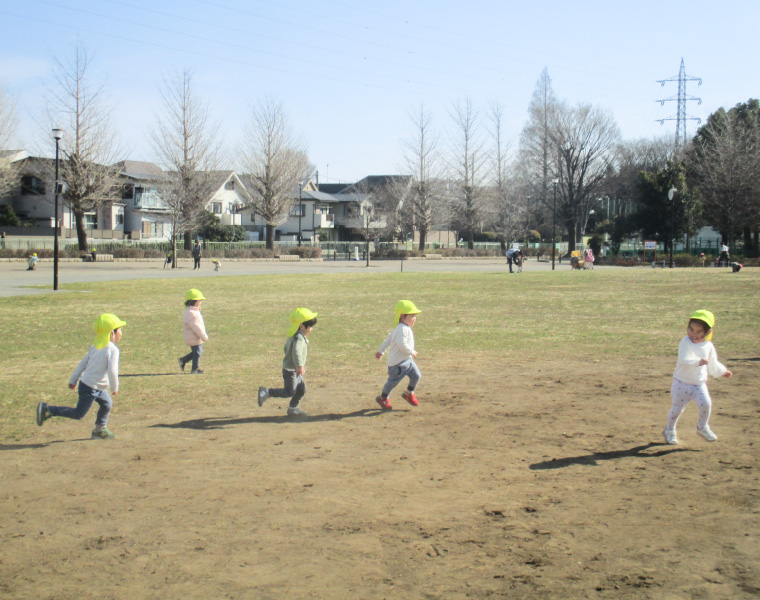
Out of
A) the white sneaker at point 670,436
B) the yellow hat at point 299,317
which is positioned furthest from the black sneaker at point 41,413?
the white sneaker at point 670,436

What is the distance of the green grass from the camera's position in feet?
35.6

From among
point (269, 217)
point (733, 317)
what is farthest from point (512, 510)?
point (269, 217)

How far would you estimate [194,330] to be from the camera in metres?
11.3

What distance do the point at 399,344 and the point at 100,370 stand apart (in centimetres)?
346

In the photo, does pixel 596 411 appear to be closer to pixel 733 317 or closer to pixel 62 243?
pixel 733 317

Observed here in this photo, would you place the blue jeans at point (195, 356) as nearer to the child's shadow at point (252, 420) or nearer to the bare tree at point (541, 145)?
the child's shadow at point (252, 420)

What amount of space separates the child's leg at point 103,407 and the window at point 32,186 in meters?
67.4

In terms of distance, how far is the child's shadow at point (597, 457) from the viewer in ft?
21.8

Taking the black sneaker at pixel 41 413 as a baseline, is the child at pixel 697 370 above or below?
above

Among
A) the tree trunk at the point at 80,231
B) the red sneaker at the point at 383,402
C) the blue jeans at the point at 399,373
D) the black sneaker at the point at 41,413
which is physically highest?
the tree trunk at the point at 80,231

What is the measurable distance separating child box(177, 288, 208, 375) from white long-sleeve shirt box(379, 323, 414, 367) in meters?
3.75

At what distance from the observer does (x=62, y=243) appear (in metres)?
58.1

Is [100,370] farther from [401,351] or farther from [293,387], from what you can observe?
[401,351]

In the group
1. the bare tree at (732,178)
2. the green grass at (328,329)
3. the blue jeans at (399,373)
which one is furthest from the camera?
the bare tree at (732,178)
